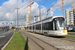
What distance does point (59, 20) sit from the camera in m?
16.1

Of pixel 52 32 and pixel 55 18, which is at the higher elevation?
pixel 55 18

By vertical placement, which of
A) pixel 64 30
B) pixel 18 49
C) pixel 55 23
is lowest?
pixel 18 49

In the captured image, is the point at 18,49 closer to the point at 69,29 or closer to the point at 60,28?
the point at 60,28

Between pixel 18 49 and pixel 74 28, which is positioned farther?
pixel 74 28

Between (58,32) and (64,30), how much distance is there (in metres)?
1.02

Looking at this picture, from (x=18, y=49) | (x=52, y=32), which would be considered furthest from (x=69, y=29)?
(x=18, y=49)

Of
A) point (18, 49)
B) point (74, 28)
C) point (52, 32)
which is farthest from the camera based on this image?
point (74, 28)

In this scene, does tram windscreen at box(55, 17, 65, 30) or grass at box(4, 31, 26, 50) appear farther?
tram windscreen at box(55, 17, 65, 30)

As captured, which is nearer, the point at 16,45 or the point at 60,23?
the point at 16,45

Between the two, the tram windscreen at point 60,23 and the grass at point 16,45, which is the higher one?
the tram windscreen at point 60,23

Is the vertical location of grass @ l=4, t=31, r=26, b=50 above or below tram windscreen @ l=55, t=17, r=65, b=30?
below

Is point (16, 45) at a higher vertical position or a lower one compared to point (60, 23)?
lower

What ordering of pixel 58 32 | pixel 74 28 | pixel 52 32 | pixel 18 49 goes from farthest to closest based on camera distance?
1. pixel 74 28
2. pixel 52 32
3. pixel 58 32
4. pixel 18 49

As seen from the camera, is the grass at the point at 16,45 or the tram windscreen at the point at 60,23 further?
the tram windscreen at the point at 60,23
